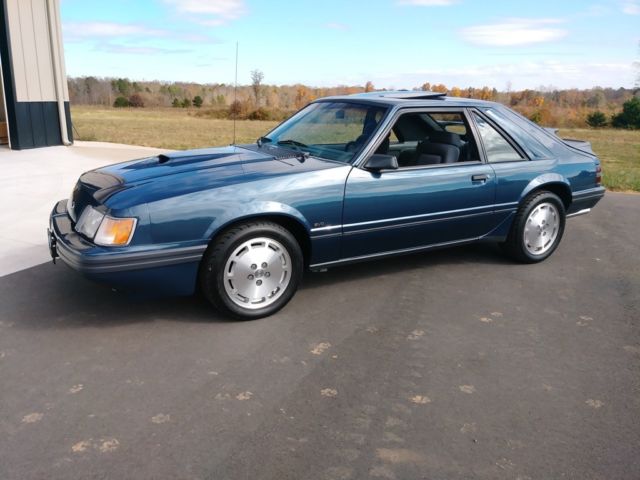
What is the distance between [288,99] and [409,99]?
132 ft

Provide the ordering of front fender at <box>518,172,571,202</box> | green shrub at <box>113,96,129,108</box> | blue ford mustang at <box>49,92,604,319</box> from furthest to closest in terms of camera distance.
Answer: green shrub at <box>113,96,129,108</box>, front fender at <box>518,172,571,202</box>, blue ford mustang at <box>49,92,604,319</box>

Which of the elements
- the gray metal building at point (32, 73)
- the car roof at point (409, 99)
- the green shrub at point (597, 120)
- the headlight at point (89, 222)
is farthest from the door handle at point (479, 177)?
the green shrub at point (597, 120)

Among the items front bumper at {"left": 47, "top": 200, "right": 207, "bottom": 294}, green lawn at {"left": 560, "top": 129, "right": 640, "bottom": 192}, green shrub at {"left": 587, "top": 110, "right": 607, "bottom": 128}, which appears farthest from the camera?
green shrub at {"left": 587, "top": 110, "right": 607, "bottom": 128}

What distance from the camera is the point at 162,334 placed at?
3.67 metres

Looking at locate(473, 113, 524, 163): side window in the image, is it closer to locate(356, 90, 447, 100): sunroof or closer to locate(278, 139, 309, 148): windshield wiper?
locate(356, 90, 447, 100): sunroof

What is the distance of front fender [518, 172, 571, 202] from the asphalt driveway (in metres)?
0.83

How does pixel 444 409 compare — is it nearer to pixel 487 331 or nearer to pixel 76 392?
pixel 487 331

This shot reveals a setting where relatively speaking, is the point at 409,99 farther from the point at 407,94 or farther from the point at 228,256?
the point at 228,256

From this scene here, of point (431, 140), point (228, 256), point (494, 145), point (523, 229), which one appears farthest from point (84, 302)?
point (523, 229)

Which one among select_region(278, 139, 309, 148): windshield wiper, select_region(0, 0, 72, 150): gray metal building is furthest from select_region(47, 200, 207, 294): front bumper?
select_region(0, 0, 72, 150): gray metal building

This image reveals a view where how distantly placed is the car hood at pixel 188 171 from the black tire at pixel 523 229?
1941 millimetres

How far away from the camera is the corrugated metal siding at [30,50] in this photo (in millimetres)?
11336

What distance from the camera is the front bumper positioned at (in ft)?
11.3

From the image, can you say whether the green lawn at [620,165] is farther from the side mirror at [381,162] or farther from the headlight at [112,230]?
Answer: the headlight at [112,230]
